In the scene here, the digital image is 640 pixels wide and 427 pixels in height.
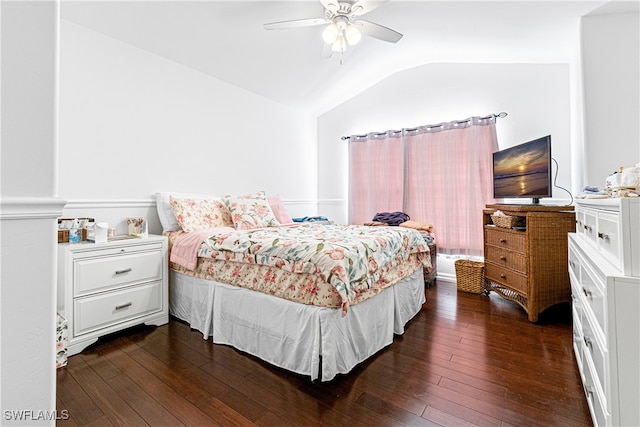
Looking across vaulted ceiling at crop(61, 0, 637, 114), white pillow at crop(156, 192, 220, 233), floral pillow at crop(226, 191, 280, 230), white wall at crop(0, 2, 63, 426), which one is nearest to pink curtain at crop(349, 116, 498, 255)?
vaulted ceiling at crop(61, 0, 637, 114)

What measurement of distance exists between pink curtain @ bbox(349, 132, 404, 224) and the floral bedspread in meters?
1.86

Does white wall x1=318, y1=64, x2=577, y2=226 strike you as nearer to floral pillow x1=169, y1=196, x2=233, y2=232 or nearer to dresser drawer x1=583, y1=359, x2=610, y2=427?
floral pillow x1=169, y1=196, x2=233, y2=232

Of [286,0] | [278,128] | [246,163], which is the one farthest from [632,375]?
[278,128]

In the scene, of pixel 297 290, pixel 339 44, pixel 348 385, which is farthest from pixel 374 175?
pixel 348 385

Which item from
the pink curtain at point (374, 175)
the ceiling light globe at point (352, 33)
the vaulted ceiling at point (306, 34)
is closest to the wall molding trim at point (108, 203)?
the vaulted ceiling at point (306, 34)

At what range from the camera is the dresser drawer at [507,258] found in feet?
8.07

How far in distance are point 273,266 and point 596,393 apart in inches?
62.2

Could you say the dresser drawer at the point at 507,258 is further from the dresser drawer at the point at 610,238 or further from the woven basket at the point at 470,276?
the dresser drawer at the point at 610,238

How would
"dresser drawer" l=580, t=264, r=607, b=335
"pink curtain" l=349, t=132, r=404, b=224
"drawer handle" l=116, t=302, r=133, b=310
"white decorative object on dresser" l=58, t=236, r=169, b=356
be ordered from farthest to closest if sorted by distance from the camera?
"pink curtain" l=349, t=132, r=404, b=224 < "drawer handle" l=116, t=302, r=133, b=310 < "white decorative object on dresser" l=58, t=236, r=169, b=356 < "dresser drawer" l=580, t=264, r=607, b=335

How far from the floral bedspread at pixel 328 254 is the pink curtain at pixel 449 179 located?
63.6 inches

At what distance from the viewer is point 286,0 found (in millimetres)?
2492

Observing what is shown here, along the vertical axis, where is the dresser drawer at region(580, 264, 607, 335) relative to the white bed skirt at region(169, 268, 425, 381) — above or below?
above

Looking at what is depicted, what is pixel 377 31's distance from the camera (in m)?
2.39

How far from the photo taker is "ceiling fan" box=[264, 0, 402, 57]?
214 centimetres
